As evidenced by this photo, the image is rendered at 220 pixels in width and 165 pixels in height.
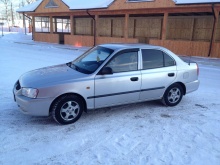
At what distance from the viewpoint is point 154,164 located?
3318 mm

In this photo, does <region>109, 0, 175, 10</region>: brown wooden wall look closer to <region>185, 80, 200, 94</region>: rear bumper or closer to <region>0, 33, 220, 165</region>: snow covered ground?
<region>185, 80, 200, 94</region>: rear bumper

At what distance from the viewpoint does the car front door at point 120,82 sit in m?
4.70

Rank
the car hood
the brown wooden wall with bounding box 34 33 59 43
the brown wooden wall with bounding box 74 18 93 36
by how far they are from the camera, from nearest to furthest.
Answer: the car hood → the brown wooden wall with bounding box 34 33 59 43 → the brown wooden wall with bounding box 74 18 93 36

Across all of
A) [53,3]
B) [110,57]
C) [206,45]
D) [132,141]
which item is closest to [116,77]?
[110,57]

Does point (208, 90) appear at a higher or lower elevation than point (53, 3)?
lower

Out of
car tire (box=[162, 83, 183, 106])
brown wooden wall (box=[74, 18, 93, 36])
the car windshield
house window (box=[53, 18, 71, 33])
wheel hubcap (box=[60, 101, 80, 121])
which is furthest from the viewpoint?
house window (box=[53, 18, 71, 33])

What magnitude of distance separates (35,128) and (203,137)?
10.6 ft

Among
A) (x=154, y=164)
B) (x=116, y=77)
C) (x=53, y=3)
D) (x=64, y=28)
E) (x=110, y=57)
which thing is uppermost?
(x=53, y=3)

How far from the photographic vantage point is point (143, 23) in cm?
2189

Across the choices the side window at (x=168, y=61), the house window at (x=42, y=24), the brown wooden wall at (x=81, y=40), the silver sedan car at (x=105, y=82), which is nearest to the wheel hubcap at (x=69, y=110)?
the silver sedan car at (x=105, y=82)

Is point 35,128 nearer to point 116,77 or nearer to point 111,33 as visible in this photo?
point 116,77

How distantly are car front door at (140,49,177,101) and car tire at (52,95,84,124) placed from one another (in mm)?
1564

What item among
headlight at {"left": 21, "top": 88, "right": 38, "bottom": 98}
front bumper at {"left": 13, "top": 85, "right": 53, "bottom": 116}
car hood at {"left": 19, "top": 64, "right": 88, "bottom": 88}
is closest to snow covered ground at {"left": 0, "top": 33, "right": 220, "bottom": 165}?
front bumper at {"left": 13, "top": 85, "right": 53, "bottom": 116}

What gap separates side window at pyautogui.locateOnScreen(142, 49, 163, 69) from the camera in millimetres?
5227
